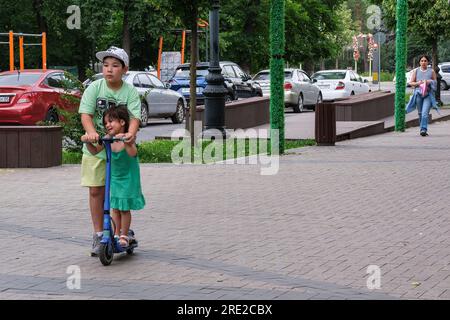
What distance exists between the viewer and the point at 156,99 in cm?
2861

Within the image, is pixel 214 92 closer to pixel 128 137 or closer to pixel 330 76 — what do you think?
pixel 128 137

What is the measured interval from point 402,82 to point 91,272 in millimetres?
17464

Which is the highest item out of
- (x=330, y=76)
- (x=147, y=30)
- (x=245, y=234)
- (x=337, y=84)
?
(x=147, y=30)

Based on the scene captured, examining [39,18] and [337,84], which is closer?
[337,84]

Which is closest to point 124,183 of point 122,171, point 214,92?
point 122,171

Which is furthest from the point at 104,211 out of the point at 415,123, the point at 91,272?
the point at 415,123

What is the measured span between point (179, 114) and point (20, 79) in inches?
258

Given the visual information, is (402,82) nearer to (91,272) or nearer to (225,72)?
(225,72)

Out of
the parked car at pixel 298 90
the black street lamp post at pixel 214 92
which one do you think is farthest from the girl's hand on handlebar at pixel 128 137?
the parked car at pixel 298 90

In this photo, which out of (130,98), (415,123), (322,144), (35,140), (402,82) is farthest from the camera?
(415,123)

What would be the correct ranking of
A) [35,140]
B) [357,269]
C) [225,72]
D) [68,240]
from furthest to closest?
[225,72]
[35,140]
[68,240]
[357,269]

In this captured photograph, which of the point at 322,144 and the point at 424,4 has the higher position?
the point at 424,4

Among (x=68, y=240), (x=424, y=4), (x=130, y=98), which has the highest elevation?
(x=424, y=4)

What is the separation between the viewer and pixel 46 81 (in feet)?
Result: 79.7
